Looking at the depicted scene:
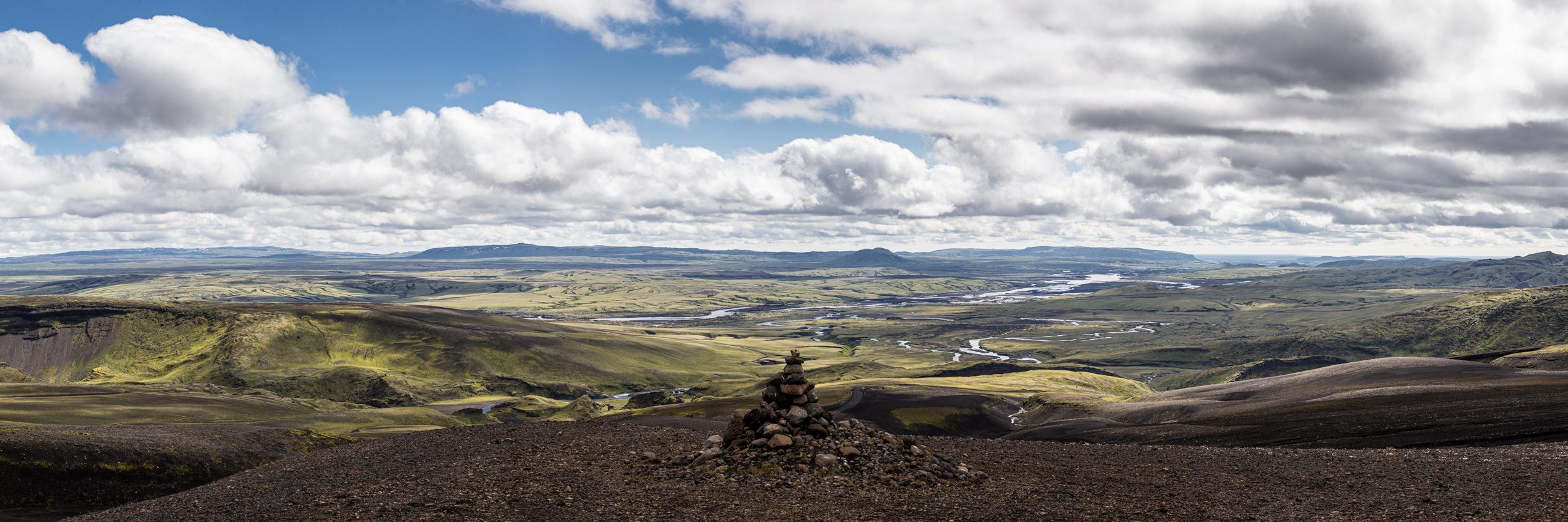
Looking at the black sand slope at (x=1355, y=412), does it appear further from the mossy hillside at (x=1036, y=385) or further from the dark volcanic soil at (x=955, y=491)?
the mossy hillside at (x=1036, y=385)

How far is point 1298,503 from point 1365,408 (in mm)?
48590

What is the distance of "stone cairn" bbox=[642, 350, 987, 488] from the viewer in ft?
133

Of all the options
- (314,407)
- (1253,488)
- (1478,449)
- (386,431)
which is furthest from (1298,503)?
(314,407)

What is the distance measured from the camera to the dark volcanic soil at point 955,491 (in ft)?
113

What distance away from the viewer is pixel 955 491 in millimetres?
39188

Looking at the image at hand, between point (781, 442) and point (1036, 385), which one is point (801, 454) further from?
point (1036, 385)

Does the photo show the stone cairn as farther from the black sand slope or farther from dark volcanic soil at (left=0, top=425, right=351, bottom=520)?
dark volcanic soil at (left=0, top=425, right=351, bottom=520)

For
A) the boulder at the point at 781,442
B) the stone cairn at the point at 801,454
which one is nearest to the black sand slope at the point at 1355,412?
the stone cairn at the point at 801,454

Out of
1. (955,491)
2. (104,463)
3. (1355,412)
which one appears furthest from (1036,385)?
(104,463)

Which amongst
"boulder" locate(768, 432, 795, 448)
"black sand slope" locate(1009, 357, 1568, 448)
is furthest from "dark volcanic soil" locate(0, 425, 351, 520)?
"black sand slope" locate(1009, 357, 1568, 448)

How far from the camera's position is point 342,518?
3478cm

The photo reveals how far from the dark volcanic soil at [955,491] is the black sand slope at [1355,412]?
13.3 m

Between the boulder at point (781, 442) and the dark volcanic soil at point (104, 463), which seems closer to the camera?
the boulder at point (781, 442)

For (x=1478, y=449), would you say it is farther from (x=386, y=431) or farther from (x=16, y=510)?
(x=386, y=431)
